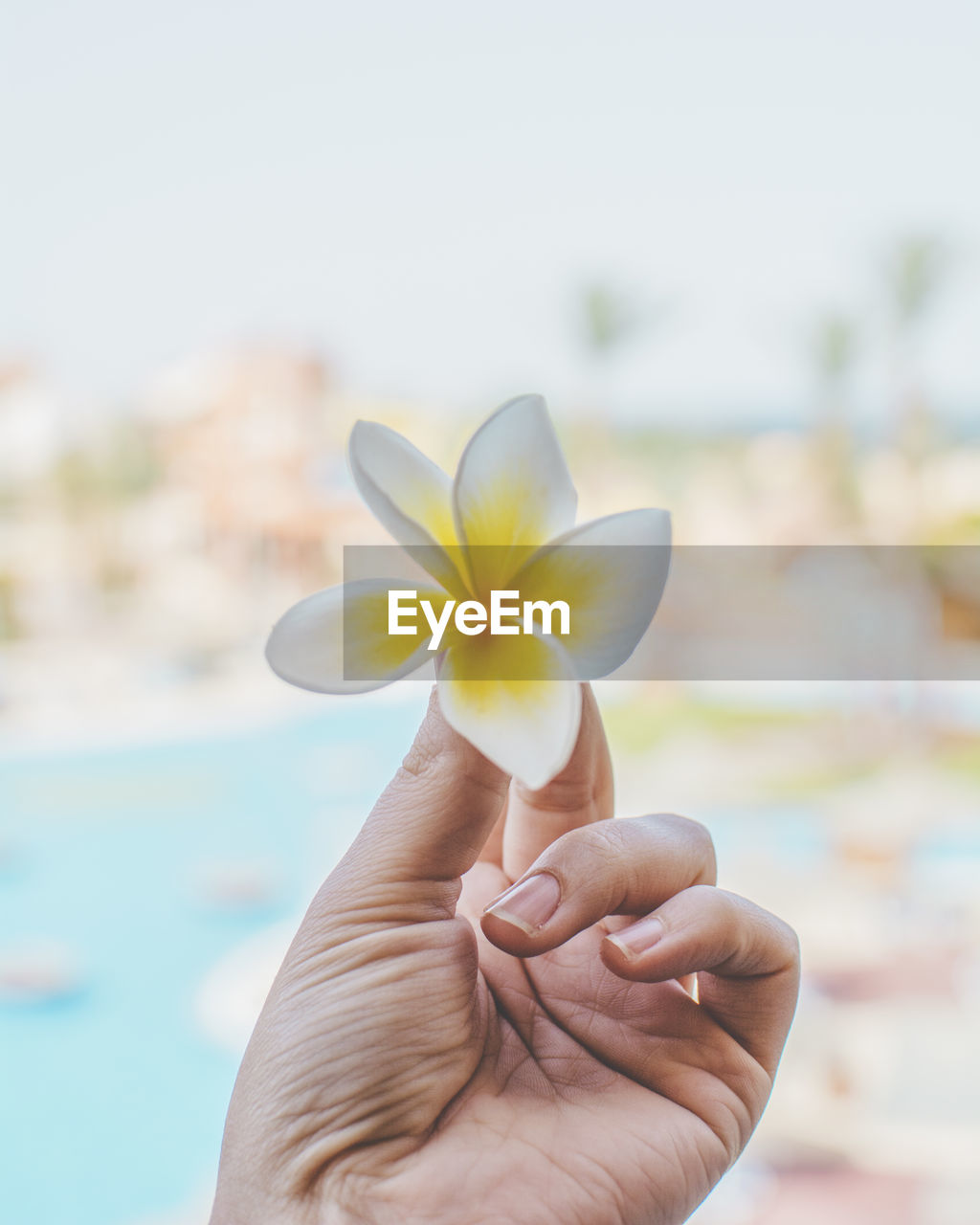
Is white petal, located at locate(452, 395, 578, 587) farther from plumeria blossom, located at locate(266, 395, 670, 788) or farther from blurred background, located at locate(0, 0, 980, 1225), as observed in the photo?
blurred background, located at locate(0, 0, 980, 1225)

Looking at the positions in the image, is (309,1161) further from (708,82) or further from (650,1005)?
(708,82)

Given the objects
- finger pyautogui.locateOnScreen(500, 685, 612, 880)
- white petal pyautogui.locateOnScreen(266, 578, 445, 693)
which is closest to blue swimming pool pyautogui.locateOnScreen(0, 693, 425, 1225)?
finger pyautogui.locateOnScreen(500, 685, 612, 880)

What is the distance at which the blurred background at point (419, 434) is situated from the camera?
2.90m

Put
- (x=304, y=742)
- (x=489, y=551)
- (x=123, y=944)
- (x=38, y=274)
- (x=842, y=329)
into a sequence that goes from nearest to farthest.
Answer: (x=489, y=551) → (x=123, y=944) → (x=304, y=742) → (x=842, y=329) → (x=38, y=274)

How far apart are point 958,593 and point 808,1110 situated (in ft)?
12.7

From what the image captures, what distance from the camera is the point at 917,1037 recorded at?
267 centimetres

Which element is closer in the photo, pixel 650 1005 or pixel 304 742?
pixel 650 1005

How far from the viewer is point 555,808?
0.44 meters

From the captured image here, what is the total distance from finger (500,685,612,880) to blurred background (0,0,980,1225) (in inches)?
77.5

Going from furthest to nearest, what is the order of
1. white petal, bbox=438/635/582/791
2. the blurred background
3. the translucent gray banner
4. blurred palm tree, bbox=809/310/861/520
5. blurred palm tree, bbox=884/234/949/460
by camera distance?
blurred palm tree, bbox=809/310/861/520, blurred palm tree, bbox=884/234/949/460, the translucent gray banner, the blurred background, white petal, bbox=438/635/582/791

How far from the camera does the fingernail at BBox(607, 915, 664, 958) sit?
0.37 metres

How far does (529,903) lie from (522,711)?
0.40ft

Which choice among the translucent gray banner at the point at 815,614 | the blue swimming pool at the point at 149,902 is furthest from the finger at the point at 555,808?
the translucent gray banner at the point at 815,614

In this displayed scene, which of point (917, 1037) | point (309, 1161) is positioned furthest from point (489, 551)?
point (917, 1037)
